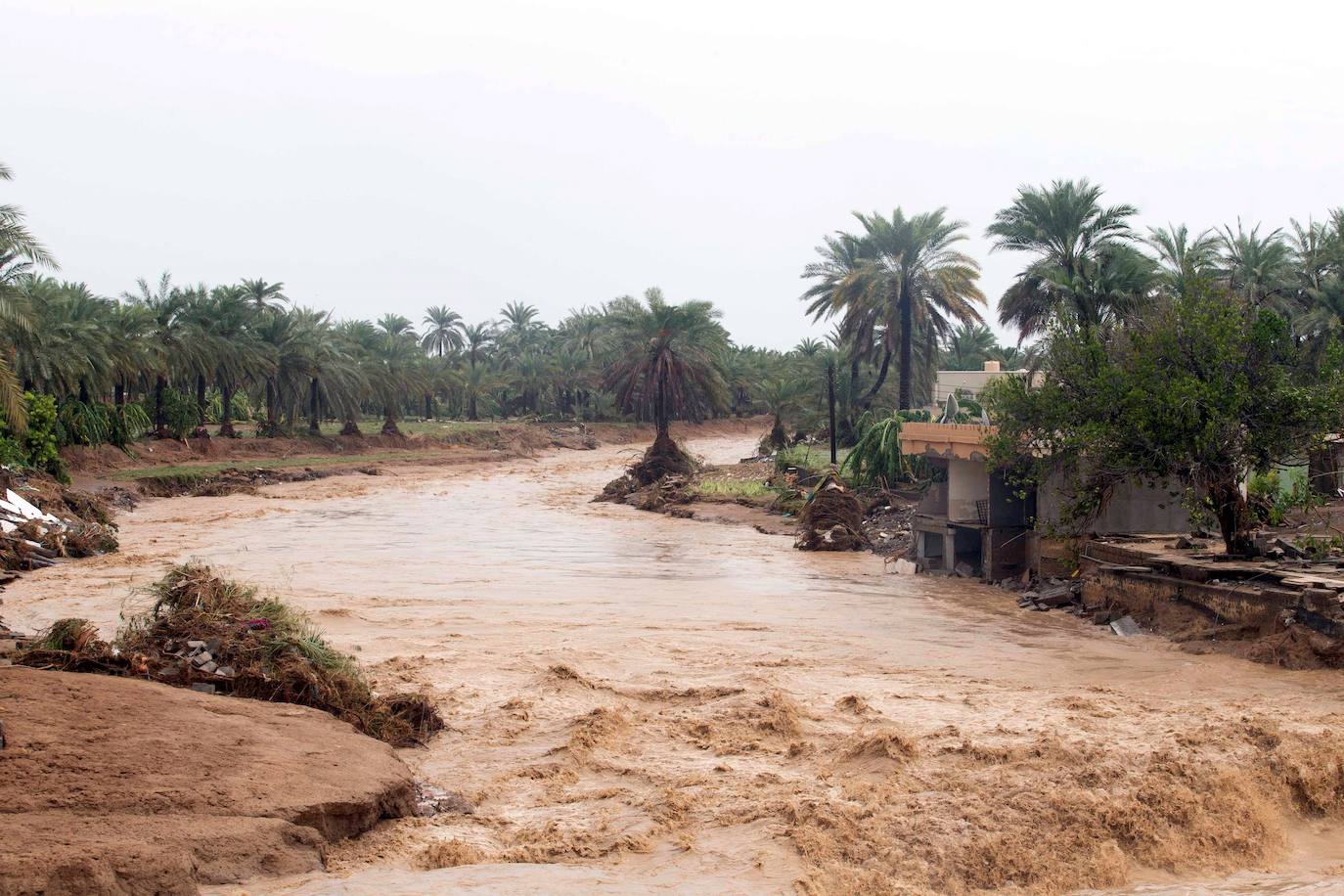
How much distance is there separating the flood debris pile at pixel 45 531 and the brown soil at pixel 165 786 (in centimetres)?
1358

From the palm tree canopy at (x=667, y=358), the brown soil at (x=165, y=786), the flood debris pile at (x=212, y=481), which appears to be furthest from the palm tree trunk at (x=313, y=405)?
the brown soil at (x=165, y=786)

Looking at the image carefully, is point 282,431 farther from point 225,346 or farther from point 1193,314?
point 1193,314

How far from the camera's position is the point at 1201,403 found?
15.3 metres

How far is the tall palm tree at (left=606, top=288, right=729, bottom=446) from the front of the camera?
4356 centimetres

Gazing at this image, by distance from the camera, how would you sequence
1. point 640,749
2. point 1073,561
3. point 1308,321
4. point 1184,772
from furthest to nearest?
point 1308,321 < point 1073,561 < point 640,749 < point 1184,772

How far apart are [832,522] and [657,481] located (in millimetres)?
14252

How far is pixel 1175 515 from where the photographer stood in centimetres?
1981

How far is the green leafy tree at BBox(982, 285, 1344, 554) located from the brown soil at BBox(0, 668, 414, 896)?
38.3 feet

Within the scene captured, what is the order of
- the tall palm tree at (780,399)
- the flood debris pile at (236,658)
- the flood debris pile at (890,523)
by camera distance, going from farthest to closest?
the tall palm tree at (780,399), the flood debris pile at (890,523), the flood debris pile at (236,658)

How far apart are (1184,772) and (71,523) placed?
882 inches

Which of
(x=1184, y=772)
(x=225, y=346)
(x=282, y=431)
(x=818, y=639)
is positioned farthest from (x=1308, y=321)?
(x=282, y=431)

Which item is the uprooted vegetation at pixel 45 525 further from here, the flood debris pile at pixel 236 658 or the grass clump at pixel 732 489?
the grass clump at pixel 732 489

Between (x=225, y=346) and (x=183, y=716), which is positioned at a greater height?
(x=225, y=346)

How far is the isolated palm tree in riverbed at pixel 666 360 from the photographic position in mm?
43500
